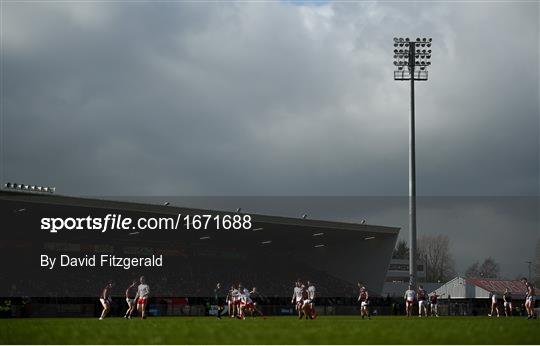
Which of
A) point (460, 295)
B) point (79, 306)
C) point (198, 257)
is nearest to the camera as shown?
point (79, 306)

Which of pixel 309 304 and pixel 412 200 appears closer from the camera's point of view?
pixel 309 304

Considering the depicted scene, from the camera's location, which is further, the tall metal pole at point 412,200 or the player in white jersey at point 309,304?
the tall metal pole at point 412,200

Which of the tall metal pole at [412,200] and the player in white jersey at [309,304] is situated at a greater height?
the tall metal pole at [412,200]

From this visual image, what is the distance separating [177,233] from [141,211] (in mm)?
7670

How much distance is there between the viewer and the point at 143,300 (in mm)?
43250

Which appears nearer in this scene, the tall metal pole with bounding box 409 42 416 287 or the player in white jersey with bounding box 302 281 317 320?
the player in white jersey with bounding box 302 281 317 320

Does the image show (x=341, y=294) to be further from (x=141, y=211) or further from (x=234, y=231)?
(x=141, y=211)

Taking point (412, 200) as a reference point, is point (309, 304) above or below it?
below

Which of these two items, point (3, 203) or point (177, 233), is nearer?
point (3, 203)

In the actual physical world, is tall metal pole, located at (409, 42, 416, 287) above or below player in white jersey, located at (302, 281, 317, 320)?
above

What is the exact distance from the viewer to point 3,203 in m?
59.0

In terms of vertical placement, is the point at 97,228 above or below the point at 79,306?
above

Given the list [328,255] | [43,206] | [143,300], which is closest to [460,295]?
[328,255]

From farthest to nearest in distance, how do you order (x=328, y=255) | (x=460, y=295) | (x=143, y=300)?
(x=460, y=295) → (x=328, y=255) → (x=143, y=300)
